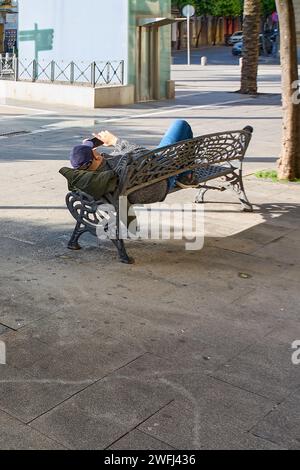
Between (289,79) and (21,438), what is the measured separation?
255 inches

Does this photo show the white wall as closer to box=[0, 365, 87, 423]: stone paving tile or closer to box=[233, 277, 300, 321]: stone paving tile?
box=[233, 277, 300, 321]: stone paving tile

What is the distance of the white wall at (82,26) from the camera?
18969 mm

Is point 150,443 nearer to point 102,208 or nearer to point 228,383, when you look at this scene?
point 228,383

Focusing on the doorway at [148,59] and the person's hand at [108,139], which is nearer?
the person's hand at [108,139]

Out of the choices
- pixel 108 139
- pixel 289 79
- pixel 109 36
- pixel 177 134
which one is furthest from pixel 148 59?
pixel 108 139

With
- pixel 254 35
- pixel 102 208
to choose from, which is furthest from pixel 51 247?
pixel 254 35

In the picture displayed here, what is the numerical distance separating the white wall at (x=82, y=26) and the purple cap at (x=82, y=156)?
13.5 m

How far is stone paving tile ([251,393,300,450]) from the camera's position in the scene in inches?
136

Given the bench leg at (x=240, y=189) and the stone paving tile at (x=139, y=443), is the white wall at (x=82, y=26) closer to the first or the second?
the bench leg at (x=240, y=189)

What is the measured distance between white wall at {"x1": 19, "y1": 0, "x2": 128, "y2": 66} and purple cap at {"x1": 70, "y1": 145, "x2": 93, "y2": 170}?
44.3 ft

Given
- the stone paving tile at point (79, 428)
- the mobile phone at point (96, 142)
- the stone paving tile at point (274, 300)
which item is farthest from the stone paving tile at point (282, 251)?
the stone paving tile at point (79, 428)

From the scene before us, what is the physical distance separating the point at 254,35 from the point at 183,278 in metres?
16.8

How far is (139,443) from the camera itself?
3.40m

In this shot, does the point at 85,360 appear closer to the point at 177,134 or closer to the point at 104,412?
the point at 104,412
